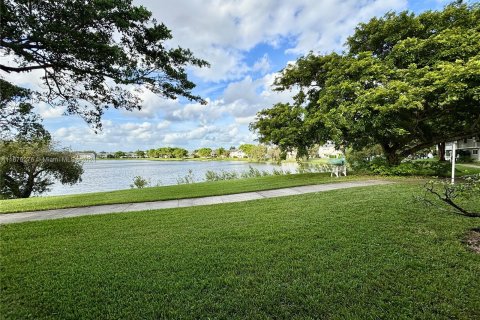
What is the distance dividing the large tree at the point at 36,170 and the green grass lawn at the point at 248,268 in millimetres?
15923

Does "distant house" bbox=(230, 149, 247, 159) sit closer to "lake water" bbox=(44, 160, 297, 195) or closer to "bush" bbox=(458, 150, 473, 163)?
"lake water" bbox=(44, 160, 297, 195)

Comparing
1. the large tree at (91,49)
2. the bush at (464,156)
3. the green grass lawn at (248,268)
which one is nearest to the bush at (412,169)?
the green grass lawn at (248,268)

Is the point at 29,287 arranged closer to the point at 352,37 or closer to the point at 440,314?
the point at 440,314

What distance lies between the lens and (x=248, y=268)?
131 inches

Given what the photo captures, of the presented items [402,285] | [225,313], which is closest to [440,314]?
[402,285]

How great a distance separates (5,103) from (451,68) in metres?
13.0

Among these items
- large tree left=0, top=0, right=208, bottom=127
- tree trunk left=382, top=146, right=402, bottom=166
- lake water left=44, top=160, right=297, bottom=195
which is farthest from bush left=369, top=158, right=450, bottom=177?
large tree left=0, top=0, right=208, bottom=127

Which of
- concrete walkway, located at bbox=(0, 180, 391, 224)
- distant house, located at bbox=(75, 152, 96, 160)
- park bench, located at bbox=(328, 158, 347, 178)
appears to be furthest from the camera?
distant house, located at bbox=(75, 152, 96, 160)

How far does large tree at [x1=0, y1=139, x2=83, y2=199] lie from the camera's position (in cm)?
1789

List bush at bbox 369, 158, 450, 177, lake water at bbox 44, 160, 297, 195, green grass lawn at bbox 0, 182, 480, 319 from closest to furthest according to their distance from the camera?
1. green grass lawn at bbox 0, 182, 480, 319
2. bush at bbox 369, 158, 450, 177
3. lake water at bbox 44, 160, 297, 195

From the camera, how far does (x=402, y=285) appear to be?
2830 mm

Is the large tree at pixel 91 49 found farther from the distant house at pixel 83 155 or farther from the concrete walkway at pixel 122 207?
the distant house at pixel 83 155

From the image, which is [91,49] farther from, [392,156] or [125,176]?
[125,176]

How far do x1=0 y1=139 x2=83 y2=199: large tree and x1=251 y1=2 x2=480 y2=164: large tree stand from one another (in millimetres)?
15678
